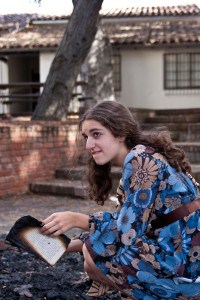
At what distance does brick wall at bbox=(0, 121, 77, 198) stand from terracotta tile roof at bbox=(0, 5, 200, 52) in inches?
359

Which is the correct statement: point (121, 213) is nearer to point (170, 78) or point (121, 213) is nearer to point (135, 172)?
point (135, 172)

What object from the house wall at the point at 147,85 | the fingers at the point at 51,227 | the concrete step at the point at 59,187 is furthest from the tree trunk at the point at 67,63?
the house wall at the point at 147,85

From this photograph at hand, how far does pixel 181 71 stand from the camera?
19.5 m

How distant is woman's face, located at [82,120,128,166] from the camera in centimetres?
286

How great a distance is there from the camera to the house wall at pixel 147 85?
18.9 meters

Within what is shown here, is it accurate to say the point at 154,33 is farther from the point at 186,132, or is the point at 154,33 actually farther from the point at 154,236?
the point at 154,236

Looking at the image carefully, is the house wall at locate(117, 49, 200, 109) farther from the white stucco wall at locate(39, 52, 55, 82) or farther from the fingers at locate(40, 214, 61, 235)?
the fingers at locate(40, 214, 61, 235)

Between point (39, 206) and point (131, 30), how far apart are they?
1307 centimetres

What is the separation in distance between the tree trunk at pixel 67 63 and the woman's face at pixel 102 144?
23.8 ft

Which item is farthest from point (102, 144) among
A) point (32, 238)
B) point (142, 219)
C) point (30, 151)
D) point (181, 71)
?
point (181, 71)

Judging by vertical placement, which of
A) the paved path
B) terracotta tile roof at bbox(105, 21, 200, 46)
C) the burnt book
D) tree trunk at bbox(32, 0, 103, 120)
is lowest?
the paved path

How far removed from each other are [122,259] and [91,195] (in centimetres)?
56

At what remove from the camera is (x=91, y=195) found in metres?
3.25

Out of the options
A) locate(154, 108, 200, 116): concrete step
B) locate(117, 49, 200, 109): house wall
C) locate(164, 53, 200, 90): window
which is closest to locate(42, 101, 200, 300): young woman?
locate(154, 108, 200, 116): concrete step
